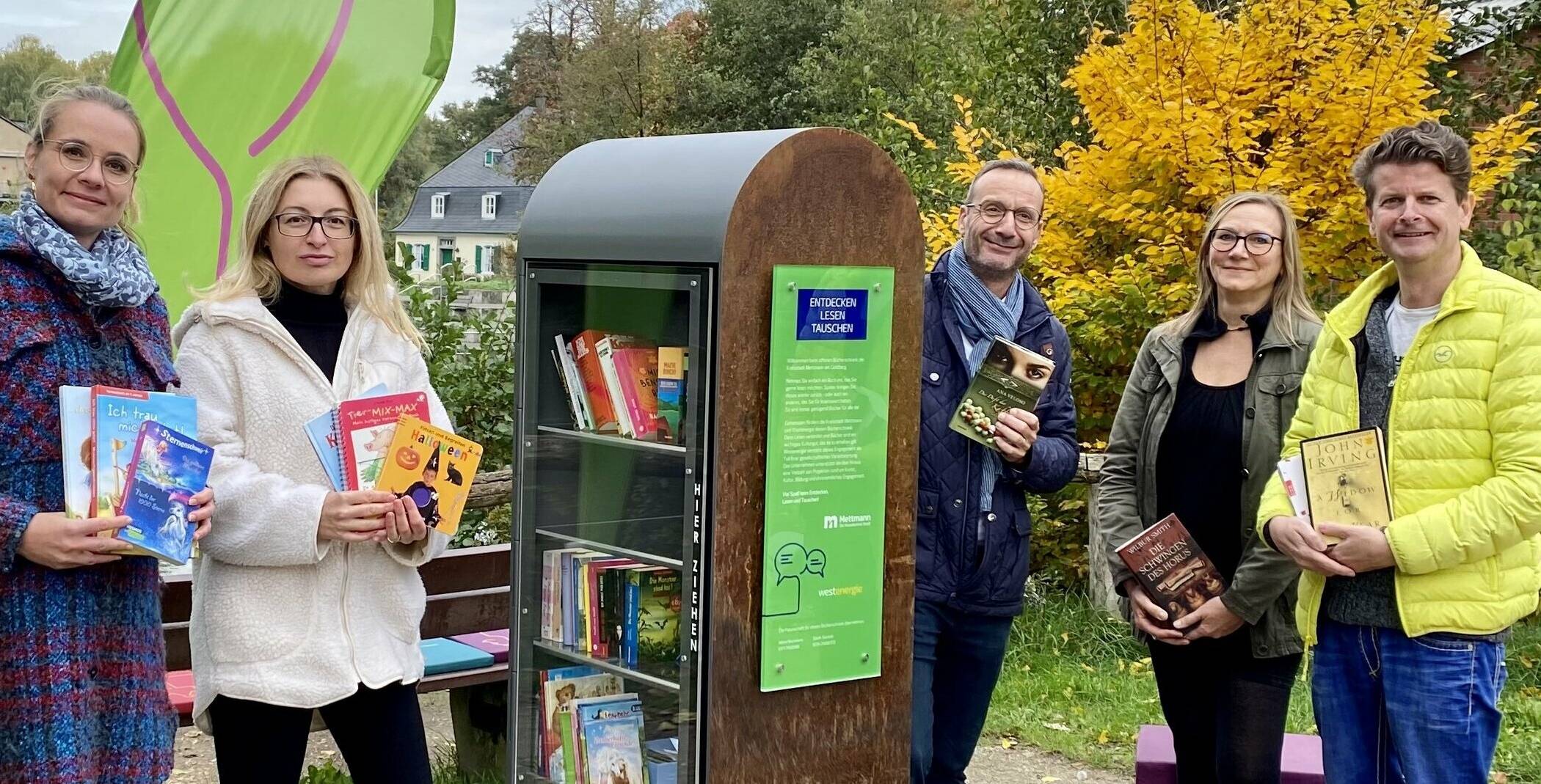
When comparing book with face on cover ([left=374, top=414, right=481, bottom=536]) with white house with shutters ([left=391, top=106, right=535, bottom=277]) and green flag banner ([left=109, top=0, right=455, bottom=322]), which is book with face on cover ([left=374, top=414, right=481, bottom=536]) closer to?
green flag banner ([left=109, top=0, right=455, bottom=322])

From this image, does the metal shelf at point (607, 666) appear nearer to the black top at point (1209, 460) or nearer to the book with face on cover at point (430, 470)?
the book with face on cover at point (430, 470)

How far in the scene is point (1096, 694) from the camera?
6402 millimetres

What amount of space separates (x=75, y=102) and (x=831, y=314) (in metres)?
1.69

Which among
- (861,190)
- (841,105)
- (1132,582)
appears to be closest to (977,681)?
(1132,582)

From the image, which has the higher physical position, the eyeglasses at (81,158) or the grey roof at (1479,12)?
the grey roof at (1479,12)

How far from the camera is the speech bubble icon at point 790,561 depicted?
3.33 metres

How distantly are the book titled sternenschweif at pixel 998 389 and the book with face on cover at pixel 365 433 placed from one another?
146 cm

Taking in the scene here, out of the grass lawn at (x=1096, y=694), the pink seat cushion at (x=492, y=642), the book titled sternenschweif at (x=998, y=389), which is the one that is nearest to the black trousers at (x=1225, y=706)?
the book titled sternenschweif at (x=998, y=389)

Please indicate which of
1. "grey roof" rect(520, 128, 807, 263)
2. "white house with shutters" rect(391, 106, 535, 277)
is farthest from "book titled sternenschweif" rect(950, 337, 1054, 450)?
"white house with shutters" rect(391, 106, 535, 277)

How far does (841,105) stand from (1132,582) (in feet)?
80.3

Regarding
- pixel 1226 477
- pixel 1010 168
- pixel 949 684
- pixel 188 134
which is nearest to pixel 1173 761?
pixel 949 684

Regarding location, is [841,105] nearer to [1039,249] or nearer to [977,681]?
[1039,249]

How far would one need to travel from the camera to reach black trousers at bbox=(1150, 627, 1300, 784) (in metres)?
3.59

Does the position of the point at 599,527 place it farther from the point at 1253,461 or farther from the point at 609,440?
the point at 1253,461
